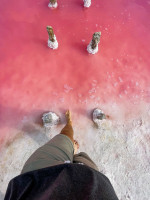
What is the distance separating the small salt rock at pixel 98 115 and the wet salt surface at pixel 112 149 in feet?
0.13

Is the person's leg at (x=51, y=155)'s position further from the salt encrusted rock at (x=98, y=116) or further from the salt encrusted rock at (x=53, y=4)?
the salt encrusted rock at (x=53, y=4)

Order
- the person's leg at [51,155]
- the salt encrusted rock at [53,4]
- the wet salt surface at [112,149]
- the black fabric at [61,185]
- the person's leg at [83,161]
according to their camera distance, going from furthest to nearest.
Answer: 1. the salt encrusted rock at [53,4]
2. the wet salt surface at [112,149]
3. the person's leg at [83,161]
4. the person's leg at [51,155]
5. the black fabric at [61,185]

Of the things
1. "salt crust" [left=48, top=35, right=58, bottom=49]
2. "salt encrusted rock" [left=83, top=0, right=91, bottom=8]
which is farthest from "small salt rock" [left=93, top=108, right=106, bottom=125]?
"salt encrusted rock" [left=83, top=0, right=91, bottom=8]

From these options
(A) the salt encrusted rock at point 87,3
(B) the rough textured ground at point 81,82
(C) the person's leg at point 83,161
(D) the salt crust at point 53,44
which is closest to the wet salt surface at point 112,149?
(B) the rough textured ground at point 81,82

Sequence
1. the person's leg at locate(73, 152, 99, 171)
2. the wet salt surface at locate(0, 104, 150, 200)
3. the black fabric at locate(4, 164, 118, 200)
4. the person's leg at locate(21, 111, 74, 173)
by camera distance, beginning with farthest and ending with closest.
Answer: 1. the wet salt surface at locate(0, 104, 150, 200)
2. the person's leg at locate(73, 152, 99, 171)
3. the person's leg at locate(21, 111, 74, 173)
4. the black fabric at locate(4, 164, 118, 200)

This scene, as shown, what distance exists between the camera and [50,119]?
0.98 metres

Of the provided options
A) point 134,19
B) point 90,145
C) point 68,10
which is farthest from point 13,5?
point 90,145

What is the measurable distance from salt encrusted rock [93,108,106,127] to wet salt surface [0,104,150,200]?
4cm

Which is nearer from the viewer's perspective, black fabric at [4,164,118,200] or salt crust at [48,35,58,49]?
black fabric at [4,164,118,200]

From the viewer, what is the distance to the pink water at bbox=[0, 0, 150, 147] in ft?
3.44

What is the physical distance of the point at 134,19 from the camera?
1192mm

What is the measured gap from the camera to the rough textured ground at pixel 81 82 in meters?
1.00

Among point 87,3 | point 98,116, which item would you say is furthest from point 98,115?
point 87,3

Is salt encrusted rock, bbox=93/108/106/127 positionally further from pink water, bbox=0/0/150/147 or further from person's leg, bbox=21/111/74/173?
person's leg, bbox=21/111/74/173
